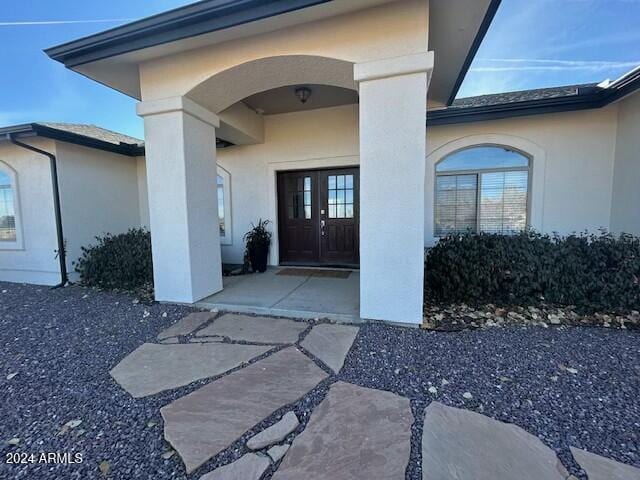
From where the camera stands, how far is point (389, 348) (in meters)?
2.73

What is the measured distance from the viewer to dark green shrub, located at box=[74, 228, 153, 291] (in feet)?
16.1

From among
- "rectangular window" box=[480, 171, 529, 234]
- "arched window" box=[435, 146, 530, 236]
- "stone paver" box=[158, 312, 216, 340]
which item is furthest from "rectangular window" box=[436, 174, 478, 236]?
"stone paver" box=[158, 312, 216, 340]

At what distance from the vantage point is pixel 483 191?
5.59 metres

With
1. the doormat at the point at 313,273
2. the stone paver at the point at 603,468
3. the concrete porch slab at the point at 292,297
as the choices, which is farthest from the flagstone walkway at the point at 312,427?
the doormat at the point at 313,273

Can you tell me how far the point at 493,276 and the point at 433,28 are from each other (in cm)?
310

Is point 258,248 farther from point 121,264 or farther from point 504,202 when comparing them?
point 504,202

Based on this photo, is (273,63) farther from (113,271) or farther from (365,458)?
(113,271)

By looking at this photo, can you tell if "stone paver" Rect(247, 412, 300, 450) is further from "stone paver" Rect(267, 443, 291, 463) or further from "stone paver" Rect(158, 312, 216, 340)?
"stone paver" Rect(158, 312, 216, 340)

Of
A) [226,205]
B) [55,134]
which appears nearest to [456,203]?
[226,205]

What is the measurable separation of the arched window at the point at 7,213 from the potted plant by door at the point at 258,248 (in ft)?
16.0

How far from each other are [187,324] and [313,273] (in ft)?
9.10

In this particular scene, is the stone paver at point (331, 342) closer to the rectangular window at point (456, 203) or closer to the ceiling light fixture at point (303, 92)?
the rectangular window at point (456, 203)

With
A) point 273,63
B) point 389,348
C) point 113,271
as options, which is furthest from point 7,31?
point 389,348

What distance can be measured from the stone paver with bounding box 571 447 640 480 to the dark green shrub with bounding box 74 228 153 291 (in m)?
5.52
